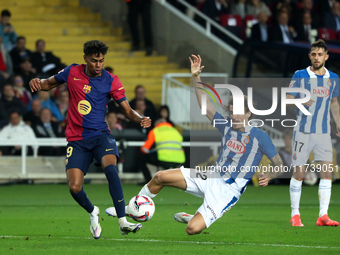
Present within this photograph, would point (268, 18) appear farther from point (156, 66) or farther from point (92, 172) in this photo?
point (92, 172)

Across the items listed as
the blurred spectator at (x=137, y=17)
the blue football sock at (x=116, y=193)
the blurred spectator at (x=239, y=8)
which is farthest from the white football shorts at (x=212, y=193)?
the blurred spectator at (x=239, y=8)

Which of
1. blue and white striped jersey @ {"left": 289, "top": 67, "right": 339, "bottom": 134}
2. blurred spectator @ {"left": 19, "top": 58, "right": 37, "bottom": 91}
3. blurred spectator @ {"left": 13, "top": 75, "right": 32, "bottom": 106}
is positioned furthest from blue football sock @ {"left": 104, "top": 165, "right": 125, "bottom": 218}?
blurred spectator @ {"left": 19, "top": 58, "right": 37, "bottom": 91}

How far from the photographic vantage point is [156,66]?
20.7 m

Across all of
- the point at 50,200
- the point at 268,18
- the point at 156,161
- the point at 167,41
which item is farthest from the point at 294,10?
the point at 50,200

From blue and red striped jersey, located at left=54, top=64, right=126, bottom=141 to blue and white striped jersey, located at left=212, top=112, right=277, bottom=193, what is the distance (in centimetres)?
122

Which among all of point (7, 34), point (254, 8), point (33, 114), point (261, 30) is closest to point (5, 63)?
point (7, 34)

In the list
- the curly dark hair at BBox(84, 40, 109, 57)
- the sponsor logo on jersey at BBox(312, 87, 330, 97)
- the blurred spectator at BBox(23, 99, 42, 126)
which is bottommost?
the blurred spectator at BBox(23, 99, 42, 126)

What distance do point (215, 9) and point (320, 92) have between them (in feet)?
35.9

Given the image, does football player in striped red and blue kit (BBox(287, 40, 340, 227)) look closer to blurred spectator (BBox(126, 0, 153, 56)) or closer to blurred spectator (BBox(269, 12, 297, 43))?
blurred spectator (BBox(269, 12, 297, 43))

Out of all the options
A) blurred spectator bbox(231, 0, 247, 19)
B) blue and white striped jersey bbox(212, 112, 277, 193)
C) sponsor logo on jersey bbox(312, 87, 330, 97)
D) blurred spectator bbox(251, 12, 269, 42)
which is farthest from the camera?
blurred spectator bbox(231, 0, 247, 19)

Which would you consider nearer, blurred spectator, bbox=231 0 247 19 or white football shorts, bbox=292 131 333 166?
white football shorts, bbox=292 131 333 166

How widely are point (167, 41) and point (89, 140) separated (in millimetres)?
12385

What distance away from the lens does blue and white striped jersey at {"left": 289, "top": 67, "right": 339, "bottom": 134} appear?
406 inches

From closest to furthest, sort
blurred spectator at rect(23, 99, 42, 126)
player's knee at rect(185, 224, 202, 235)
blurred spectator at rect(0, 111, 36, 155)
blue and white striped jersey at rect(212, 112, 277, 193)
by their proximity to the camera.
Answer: player's knee at rect(185, 224, 202, 235) → blue and white striped jersey at rect(212, 112, 277, 193) → blurred spectator at rect(0, 111, 36, 155) → blurred spectator at rect(23, 99, 42, 126)
